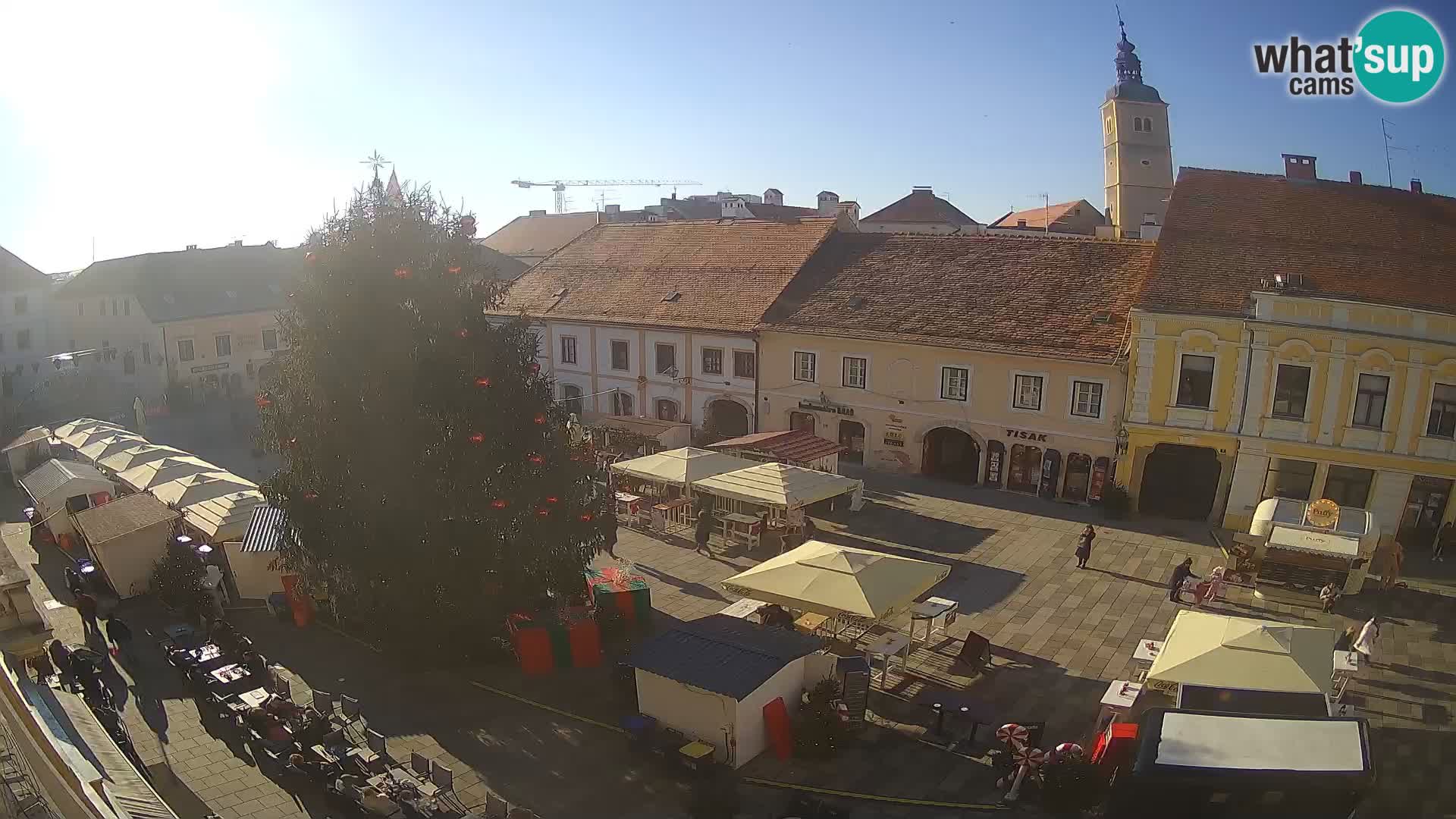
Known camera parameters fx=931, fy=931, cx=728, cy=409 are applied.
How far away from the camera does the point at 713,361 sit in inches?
1297

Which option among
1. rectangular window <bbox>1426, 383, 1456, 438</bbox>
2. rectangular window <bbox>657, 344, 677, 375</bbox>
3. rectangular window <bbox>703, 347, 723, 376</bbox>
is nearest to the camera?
rectangular window <bbox>1426, 383, 1456, 438</bbox>

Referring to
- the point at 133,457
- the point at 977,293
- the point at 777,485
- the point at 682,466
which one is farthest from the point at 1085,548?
the point at 133,457

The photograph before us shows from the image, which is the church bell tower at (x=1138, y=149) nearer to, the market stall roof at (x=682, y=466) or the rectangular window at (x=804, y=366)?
the rectangular window at (x=804, y=366)

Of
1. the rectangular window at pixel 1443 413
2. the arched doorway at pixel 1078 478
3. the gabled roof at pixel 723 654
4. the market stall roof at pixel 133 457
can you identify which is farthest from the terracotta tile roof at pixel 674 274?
the rectangular window at pixel 1443 413

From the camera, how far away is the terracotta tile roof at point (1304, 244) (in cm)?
2348

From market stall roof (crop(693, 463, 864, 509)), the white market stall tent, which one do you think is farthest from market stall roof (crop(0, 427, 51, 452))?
the white market stall tent

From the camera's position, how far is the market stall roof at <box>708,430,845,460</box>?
25.6m

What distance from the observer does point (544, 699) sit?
15320mm

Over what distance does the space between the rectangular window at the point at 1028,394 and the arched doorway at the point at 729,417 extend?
31.5ft

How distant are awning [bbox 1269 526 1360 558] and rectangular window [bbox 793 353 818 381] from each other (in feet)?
47.2

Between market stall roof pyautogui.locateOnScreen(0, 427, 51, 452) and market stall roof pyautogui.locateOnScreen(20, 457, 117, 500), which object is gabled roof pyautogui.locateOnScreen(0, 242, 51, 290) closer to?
market stall roof pyautogui.locateOnScreen(0, 427, 51, 452)

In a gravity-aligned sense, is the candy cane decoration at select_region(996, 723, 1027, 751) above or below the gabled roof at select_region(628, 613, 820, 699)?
below

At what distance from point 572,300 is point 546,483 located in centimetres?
2258

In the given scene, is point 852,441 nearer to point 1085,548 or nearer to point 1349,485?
point 1085,548
